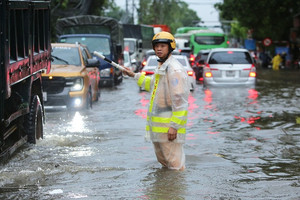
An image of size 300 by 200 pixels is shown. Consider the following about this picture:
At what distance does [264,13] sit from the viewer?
52.1 m

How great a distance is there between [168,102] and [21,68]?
6.58ft

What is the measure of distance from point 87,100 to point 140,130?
3.78 m

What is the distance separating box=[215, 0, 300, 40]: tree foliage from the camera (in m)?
50.7

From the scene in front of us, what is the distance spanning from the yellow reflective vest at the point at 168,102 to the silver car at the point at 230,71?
16.5m

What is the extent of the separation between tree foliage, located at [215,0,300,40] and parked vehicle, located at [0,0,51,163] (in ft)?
130

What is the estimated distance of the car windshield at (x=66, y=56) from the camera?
17500 millimetres

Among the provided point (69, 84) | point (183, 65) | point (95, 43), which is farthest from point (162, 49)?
point (95, 43)

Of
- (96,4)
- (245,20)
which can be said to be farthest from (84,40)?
(245,20)

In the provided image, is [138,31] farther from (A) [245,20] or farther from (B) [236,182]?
(B) [236,182]

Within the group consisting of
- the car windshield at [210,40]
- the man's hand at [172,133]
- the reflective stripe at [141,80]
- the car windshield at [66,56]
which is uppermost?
the reflective stripe at [141,80]

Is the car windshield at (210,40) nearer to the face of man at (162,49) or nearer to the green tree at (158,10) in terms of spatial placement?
the green tree at (158,10)

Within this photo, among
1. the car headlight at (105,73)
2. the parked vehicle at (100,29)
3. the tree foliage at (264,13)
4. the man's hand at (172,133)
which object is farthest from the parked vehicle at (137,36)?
the man's hand at (172,133)

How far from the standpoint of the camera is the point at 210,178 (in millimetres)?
8352

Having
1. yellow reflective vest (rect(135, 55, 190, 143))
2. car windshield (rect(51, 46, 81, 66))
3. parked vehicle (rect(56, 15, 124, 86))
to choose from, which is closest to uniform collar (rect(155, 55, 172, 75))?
yellow reflective vest (rect(135, 55, 190, 143))
